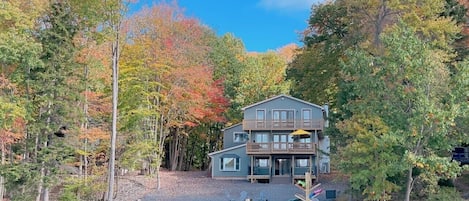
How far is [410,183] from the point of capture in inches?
667

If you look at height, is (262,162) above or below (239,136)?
below

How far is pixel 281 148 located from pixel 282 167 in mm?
1840

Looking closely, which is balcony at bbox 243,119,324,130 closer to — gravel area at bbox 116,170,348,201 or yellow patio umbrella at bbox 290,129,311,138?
yellow patio umbrella at bbox 290,129,311,138

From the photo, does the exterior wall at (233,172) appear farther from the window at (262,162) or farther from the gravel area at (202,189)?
the gravel area at (202,189)

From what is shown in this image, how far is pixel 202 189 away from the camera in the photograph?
84.9 ft

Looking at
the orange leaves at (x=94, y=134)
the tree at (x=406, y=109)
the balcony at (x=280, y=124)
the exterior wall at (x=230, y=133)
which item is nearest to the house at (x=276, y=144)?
the balcony at (x=280, y=124)

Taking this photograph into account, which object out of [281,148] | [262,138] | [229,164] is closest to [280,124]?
[262,138]

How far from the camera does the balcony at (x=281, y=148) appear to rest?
29984 mm

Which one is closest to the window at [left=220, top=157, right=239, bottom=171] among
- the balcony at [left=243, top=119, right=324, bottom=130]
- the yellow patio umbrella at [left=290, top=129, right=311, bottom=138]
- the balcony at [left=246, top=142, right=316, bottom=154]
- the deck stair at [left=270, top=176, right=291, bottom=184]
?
the balcony at [left=246, top=142, right=316, bottom=154]

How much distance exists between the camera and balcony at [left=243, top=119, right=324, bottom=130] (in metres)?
31.2

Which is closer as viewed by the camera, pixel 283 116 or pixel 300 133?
pixel 300 133

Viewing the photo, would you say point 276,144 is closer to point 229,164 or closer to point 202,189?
point 229,164

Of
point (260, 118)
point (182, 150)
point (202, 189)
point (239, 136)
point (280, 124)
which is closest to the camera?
point (202, 189)

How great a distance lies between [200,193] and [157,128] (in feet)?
29.7
